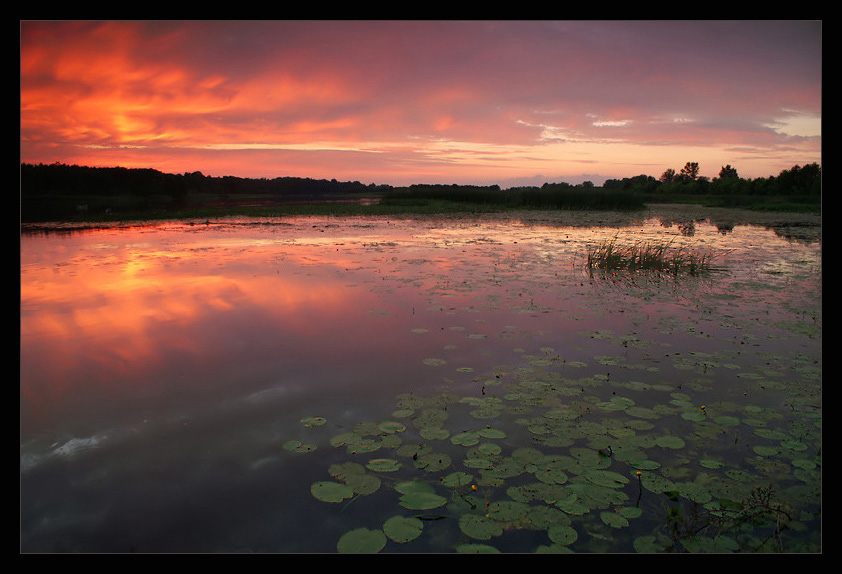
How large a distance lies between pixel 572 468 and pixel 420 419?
4.20ft

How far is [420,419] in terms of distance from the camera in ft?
13.2

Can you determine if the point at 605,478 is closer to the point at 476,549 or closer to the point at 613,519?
the point at 613,519

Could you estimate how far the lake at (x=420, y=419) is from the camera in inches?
109

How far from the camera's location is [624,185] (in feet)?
270

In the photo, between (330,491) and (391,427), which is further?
(391,427)

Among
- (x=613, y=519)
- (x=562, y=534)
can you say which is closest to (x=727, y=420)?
(x=613, y=519)

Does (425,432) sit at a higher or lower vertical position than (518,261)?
lower

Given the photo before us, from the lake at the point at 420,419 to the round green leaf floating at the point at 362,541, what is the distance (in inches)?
0.5

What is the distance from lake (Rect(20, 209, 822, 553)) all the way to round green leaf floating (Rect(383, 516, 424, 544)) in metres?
0.01

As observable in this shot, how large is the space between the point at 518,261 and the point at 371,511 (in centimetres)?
1000

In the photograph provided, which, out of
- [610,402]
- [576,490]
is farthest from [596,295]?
[576,490]

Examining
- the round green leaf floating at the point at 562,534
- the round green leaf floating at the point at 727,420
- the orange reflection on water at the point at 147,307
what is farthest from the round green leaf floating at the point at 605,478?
the orange reflection on water at the point at 147,307
